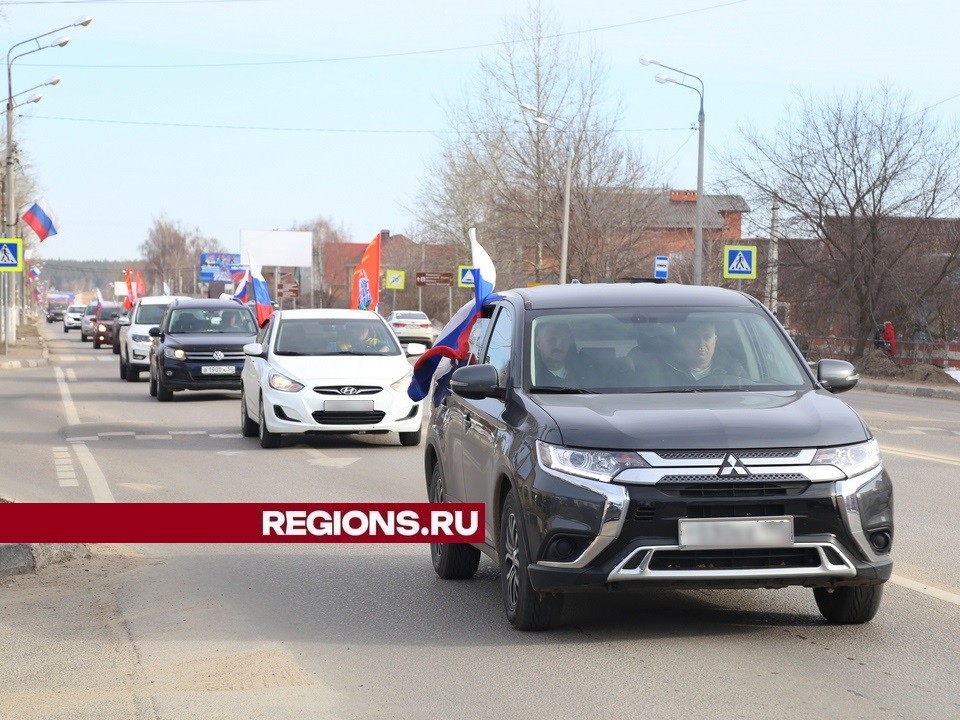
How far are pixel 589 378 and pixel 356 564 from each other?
252 centimetres

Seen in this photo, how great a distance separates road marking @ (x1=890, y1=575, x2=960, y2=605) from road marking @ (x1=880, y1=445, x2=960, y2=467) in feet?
23.2

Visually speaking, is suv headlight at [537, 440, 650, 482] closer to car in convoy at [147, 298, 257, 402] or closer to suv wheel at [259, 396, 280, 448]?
suv wheel at [259, 396, 280, 448]

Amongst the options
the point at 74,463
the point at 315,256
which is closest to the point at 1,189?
the point at 74,463

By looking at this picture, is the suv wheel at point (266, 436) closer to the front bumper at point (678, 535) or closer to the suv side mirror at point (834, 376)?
the suv side mirror at point (834, 376)

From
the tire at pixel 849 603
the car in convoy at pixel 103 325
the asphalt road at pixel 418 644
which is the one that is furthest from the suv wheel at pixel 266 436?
the car in convoy at pixel 103 325

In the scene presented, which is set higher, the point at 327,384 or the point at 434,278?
the point at 327,384

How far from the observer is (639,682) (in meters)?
5.86

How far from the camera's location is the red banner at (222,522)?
18.6 feet

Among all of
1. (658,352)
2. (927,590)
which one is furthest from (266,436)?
(927,590)

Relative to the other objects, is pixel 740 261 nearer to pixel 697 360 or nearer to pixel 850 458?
pixel 697 360

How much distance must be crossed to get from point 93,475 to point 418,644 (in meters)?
8.26

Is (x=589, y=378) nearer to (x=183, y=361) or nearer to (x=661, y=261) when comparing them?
(x=183, y=361)

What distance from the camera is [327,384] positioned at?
54.4 feet

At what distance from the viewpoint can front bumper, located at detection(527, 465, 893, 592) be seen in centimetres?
616
